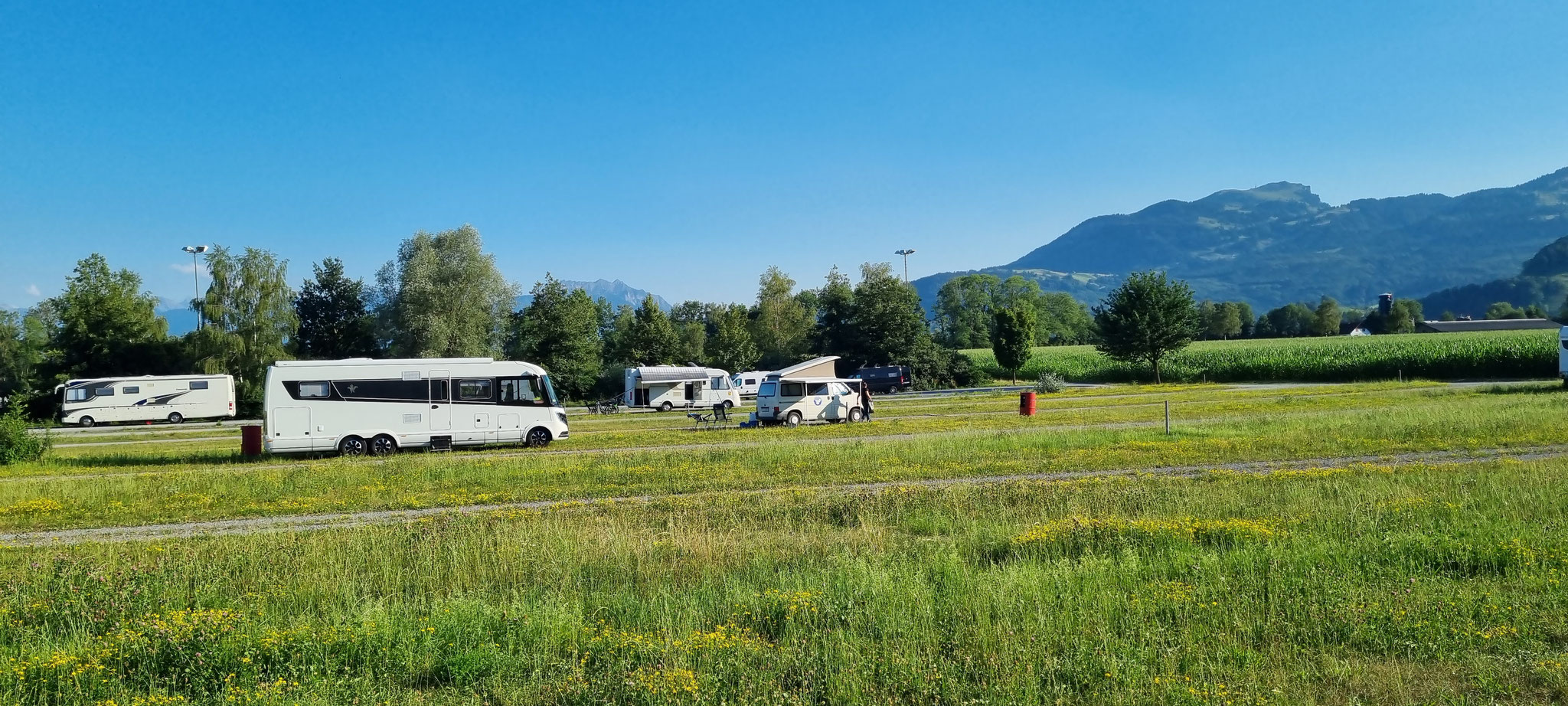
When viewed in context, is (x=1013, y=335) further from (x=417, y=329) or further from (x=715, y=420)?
(x=417, y=329)

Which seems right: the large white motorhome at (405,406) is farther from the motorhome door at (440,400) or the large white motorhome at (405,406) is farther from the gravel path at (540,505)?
the gravel path at (540,505)

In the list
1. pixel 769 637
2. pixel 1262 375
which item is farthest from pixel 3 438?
pixel 1262 375

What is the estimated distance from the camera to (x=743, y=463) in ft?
62.5

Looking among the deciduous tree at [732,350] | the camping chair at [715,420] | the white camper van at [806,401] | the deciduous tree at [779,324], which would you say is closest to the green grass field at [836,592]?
the white camper van at [806,401]

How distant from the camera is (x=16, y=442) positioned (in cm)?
2327

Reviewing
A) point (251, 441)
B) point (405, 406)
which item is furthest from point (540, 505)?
point (251, 441)

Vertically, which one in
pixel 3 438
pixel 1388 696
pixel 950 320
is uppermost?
pixel 950 320

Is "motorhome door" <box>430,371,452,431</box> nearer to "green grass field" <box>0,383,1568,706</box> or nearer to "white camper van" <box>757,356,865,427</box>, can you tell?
"green grass field" <box>0,383,1568,706</box>

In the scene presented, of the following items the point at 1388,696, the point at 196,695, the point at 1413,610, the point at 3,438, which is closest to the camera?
the point at 1388,696

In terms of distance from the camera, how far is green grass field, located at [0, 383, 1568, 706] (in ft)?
18.7

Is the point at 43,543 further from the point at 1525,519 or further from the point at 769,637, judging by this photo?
the point at 1525,519

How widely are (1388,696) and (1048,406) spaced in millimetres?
33453

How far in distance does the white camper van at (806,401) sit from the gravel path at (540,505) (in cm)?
1759

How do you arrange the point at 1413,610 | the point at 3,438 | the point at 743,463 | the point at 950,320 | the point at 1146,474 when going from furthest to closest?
the point at 950,320 → the point at 3,438 → the point at 743,463 → the point at 1146,474 → the point at 1413,610
